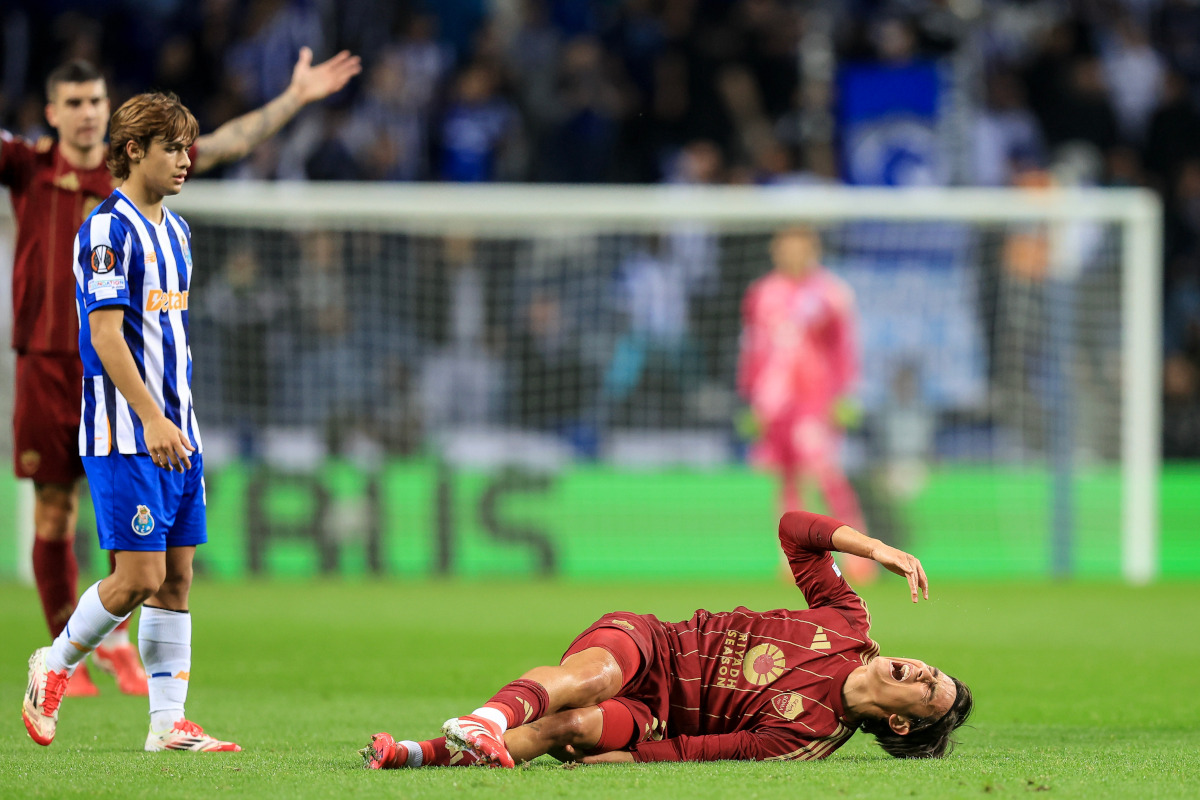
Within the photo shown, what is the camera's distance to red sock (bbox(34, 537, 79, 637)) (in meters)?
5.89

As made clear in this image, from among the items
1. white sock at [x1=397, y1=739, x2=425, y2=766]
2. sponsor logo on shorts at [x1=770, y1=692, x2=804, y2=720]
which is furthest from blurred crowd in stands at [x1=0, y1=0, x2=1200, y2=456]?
white sock at [x1=397, y1=739, x2=425, y2=766]

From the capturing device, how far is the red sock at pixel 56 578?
589 centimetres

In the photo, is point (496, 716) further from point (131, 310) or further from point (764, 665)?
point (131, 310)

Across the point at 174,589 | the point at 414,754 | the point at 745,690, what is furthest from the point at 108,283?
the point at 745,690

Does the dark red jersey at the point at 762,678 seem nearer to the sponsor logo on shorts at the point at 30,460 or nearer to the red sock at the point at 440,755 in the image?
the red sock at the point at 440,755

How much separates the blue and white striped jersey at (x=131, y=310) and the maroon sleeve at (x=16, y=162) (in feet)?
5.50

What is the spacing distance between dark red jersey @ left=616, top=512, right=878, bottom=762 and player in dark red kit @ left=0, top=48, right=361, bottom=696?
8.50 feet

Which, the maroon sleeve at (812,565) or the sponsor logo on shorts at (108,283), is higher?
the sponsor logo on shorts at (108,283)

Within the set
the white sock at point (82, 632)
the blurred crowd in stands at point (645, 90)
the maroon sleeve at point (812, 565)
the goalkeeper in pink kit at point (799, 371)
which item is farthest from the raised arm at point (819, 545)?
the blurred crowd in stands at point (645, 90)

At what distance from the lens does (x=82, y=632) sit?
4.53 m

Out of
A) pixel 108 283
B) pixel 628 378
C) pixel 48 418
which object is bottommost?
pixel 48 418

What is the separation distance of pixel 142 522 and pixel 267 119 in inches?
74.0

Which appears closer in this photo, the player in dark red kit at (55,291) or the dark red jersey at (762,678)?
the dark red jersey at (762,678)

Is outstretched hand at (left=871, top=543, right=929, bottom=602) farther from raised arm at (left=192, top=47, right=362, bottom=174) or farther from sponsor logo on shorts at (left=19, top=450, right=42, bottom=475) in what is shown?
sponsor logo on shorts at (left=19, top=450, right=42, bottom=475)
